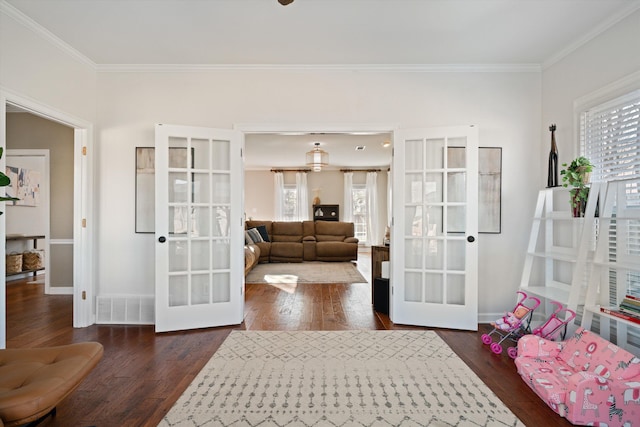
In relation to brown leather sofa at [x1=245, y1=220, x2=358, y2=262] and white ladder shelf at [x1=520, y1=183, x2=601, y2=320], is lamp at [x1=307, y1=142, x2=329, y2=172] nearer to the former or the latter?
brown leather sofa at [x1=245, y1=220, x2=358, y2=262]

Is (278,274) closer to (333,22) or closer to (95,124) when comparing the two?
(95,124)

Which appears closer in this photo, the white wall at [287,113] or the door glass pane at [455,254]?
the door glass pane at [455,254]

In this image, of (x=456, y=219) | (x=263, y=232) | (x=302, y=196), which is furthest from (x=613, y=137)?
(x=302, y=196)

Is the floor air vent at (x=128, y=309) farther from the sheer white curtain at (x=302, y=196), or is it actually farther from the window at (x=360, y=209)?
the window at (x=360, y=209)

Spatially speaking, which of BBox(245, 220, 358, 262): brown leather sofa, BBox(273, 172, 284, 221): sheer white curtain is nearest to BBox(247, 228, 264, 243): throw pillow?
BBox(245, 220, 358, 262): brown leather sofa

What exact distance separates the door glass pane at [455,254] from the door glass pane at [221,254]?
7.40ft

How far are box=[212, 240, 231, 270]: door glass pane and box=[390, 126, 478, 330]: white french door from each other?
67.6 inches

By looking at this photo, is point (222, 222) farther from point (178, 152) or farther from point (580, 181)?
point (580, 181)

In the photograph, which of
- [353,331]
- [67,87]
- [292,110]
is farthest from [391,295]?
[67,87]

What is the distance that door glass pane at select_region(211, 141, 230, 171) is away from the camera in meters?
3.49

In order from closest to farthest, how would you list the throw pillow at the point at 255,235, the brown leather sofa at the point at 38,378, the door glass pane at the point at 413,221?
the brown leather sofa at the point at 38,378
the door glass pane at the point at 413,221
the throw pillow at the point at 255,235

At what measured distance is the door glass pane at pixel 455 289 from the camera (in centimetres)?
343

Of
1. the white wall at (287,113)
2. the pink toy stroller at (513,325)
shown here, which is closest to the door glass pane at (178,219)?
the white wall at (287,113)

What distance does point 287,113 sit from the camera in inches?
140
